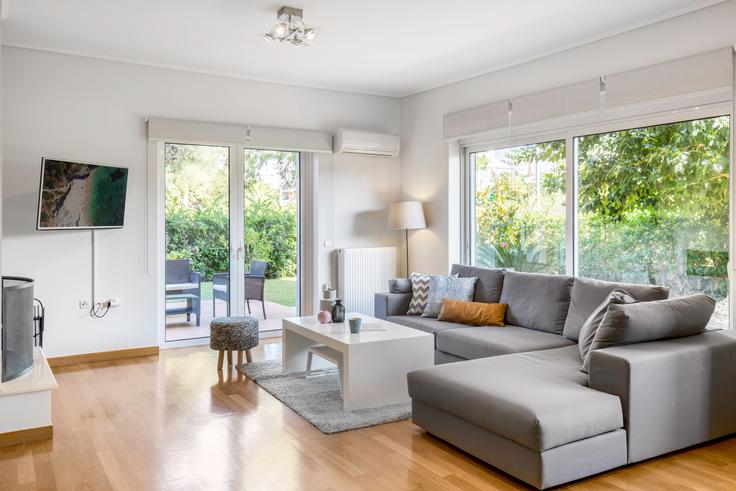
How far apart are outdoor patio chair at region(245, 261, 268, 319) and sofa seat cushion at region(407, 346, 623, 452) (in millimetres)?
3011

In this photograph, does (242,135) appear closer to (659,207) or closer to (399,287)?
(399,287)

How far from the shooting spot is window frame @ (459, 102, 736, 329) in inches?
150

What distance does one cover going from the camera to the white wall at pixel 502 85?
3.90 meters

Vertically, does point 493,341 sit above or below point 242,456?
above

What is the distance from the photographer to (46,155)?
491cm

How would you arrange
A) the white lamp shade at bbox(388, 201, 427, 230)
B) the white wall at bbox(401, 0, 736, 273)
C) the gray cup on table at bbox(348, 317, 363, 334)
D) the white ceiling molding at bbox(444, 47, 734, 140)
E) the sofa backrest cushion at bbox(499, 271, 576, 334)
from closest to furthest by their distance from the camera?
the white ceiling molding at bbox(444, 47, 734, 140) → the white wall at bbox(401, 0, 736, 273) → the gray cup on table at bbox(348, 317, 363, 334) → the sofa backrest cushion at bbox(499, 271, 576, 334) → the white lamp shade at bbox(388, 201, 427, 230)

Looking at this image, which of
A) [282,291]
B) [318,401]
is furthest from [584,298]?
[282,291]

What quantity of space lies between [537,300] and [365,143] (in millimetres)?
2724

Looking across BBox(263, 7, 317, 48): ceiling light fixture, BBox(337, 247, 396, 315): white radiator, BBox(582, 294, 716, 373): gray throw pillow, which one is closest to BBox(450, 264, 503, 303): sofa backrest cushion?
BBox(337, 247, 396, 315): white radiator

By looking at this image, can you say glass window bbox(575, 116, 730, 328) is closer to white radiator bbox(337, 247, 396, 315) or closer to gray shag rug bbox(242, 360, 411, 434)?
gray shag rug bbox(242, 360, 411, 434)

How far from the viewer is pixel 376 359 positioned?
12.4 feet

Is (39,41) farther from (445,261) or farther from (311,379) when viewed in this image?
(445,261)

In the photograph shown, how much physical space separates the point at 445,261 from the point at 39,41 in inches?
159

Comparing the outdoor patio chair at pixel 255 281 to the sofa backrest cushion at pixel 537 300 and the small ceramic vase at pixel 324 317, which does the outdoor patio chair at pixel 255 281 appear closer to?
Result: the small ceramic vase at pixel 324 317
